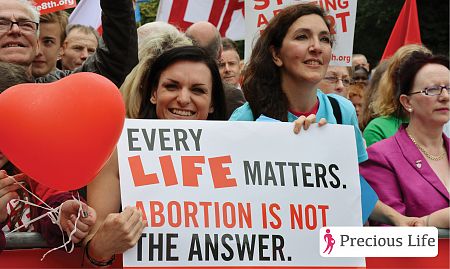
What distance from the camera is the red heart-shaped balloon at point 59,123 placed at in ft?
9.73

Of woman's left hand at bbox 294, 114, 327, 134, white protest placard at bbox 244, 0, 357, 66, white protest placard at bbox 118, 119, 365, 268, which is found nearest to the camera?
white protest placard at bbox 118, 119, 365, 268

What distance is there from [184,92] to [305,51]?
64 cm

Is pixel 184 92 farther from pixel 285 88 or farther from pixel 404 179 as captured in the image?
pixel 404 179

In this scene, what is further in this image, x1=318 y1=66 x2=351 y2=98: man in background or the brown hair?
x1=318 y1=66 x2=351 y2=98: man in background

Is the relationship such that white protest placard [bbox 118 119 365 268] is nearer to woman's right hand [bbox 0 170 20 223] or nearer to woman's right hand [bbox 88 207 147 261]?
woman's right hand [bbox 88 207 147 261]

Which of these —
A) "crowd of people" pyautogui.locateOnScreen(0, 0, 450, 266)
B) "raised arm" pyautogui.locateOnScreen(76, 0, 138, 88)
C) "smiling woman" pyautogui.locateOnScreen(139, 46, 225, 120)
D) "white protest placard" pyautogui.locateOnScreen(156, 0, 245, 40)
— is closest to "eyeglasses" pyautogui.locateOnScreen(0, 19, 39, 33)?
"crowd of people" pyautogui.locateOnScreen(0, 0, 450, 266)

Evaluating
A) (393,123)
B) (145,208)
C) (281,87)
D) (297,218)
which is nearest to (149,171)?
(145,208)

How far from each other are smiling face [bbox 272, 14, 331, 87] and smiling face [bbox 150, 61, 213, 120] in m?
0.41

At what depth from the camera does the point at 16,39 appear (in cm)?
464

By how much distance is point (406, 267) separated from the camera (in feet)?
12.8

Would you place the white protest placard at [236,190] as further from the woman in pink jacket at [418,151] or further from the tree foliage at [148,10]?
the tree foliage at [148,10]

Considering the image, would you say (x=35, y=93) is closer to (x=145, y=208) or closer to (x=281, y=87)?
(x=145, y=208)

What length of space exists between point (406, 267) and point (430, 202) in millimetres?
450

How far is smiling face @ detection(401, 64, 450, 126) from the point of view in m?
4.57
